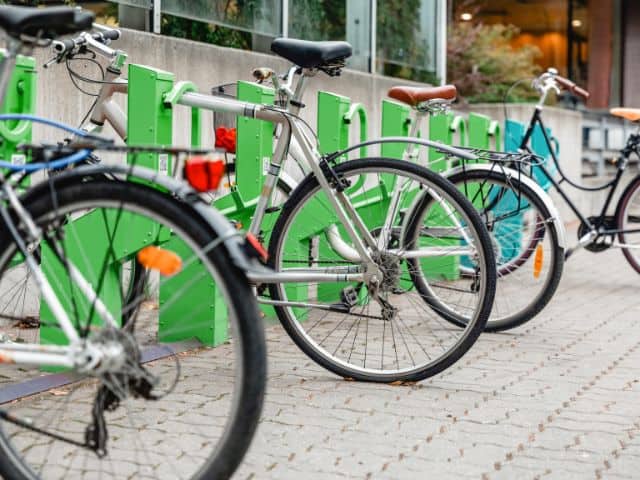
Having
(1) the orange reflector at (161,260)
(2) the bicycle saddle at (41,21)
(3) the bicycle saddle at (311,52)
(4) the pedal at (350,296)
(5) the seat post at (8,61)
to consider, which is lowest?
(4) the pedal at (350,296)

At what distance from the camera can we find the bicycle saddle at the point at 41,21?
2756mm

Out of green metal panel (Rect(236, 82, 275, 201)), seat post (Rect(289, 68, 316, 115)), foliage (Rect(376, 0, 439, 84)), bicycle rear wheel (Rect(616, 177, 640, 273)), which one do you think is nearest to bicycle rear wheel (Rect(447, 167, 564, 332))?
green metal panel (Rect(236, 82, 275, 201))

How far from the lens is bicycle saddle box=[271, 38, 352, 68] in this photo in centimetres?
443

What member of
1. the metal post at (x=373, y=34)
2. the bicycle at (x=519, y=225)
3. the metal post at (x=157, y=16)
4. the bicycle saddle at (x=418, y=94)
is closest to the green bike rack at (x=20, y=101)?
the bicycle saddle at (x=418, y=94)

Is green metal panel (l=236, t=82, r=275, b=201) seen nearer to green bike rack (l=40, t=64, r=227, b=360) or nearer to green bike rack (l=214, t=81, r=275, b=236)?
green bike rack (l=214, t=81, r=275, b=236)

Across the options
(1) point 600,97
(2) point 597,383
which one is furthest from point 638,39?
(2) point 597,383

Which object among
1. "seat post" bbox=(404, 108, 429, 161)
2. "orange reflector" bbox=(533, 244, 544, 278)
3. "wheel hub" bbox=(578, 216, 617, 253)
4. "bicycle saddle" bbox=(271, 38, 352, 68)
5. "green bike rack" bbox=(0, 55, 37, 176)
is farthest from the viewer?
"wheel hub" bbox=(578, 216, 617, 253)

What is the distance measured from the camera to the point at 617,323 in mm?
6449

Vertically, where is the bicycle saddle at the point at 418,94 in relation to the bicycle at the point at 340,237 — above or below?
above

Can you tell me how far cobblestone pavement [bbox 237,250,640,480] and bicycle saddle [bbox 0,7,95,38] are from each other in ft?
4.63

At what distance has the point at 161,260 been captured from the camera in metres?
2.69

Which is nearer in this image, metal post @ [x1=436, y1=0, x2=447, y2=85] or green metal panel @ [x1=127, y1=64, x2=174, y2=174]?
green metal panel @ [x1=127, y1=64, x2=174, y2=174]

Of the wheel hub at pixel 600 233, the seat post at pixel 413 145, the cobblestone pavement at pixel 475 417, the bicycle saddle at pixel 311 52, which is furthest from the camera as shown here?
the wheel hub at pixel 600 233

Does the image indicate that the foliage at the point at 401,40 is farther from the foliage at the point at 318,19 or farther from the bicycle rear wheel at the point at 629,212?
the bicycle rear wheel at the point at 629,212
